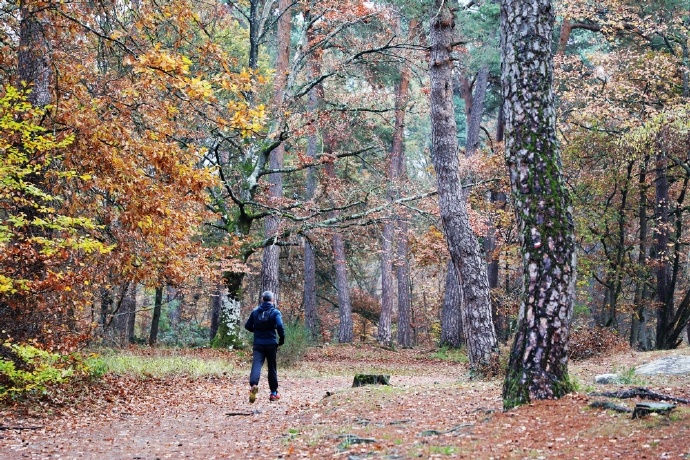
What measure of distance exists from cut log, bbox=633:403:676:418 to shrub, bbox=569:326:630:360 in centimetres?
1028

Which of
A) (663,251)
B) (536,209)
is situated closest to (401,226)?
(663,251)

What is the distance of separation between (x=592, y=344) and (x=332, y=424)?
33.7 ft

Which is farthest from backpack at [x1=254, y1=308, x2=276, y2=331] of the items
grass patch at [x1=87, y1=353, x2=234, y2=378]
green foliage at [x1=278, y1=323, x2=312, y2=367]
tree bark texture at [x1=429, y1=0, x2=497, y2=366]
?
green foliage at [x1=278, y1=323, x2=312, y2=367]

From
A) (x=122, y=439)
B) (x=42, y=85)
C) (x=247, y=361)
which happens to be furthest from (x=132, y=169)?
(x=247, y=361)

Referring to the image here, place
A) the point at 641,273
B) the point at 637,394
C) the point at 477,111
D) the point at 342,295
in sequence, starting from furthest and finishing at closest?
the point at 342,295 → the point at 477,111 → the point at 641,273 → the point at 637,394

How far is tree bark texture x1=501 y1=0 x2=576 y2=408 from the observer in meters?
6.40

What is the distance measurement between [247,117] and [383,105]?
13.1m

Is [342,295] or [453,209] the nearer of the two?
[453,209]

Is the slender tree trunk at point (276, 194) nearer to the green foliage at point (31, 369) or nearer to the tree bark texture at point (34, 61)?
the tree bark texture at point (34, 61)

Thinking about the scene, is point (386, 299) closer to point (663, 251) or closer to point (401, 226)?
point (401, 226)

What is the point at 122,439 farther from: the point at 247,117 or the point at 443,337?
the point at 443,337

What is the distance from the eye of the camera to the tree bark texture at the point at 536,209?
6.40 meters

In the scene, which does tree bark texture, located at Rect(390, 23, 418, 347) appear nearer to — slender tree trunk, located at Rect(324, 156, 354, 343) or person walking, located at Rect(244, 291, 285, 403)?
slender tree trunk, located at Rect(324, 156, 354, 343)

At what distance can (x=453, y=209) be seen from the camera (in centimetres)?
1114
